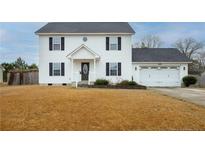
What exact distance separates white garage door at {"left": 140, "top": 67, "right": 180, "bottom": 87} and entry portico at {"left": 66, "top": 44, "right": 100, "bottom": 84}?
5041 mm

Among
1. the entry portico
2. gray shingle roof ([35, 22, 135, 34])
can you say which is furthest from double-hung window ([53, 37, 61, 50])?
the entry portico

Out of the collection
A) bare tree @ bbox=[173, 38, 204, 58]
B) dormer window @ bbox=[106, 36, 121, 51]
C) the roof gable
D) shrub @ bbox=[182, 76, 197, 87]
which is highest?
bare tree @ bbox=[173, 38, 204, 58]

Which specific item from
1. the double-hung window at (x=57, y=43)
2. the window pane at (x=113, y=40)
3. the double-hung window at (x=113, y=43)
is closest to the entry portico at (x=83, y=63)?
the double-hung window at (x=57, y=43)

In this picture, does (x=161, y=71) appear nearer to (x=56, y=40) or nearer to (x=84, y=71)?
(x=84, y=71)

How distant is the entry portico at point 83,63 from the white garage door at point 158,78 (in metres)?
5.04

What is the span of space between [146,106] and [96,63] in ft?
46.2

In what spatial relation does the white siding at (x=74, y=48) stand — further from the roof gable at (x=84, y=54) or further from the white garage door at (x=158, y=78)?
the white garage door at (x=158, y=78)

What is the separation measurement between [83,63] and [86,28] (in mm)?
3420

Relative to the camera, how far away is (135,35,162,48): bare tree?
4609 cm

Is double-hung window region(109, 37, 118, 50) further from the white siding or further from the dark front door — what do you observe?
the dark front door

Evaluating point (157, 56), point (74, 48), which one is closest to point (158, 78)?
point (157, 56)

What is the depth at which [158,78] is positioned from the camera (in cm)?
2584

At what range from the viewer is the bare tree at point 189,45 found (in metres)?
48.0

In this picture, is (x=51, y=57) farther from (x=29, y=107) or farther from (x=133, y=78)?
(x=29, y=107)
